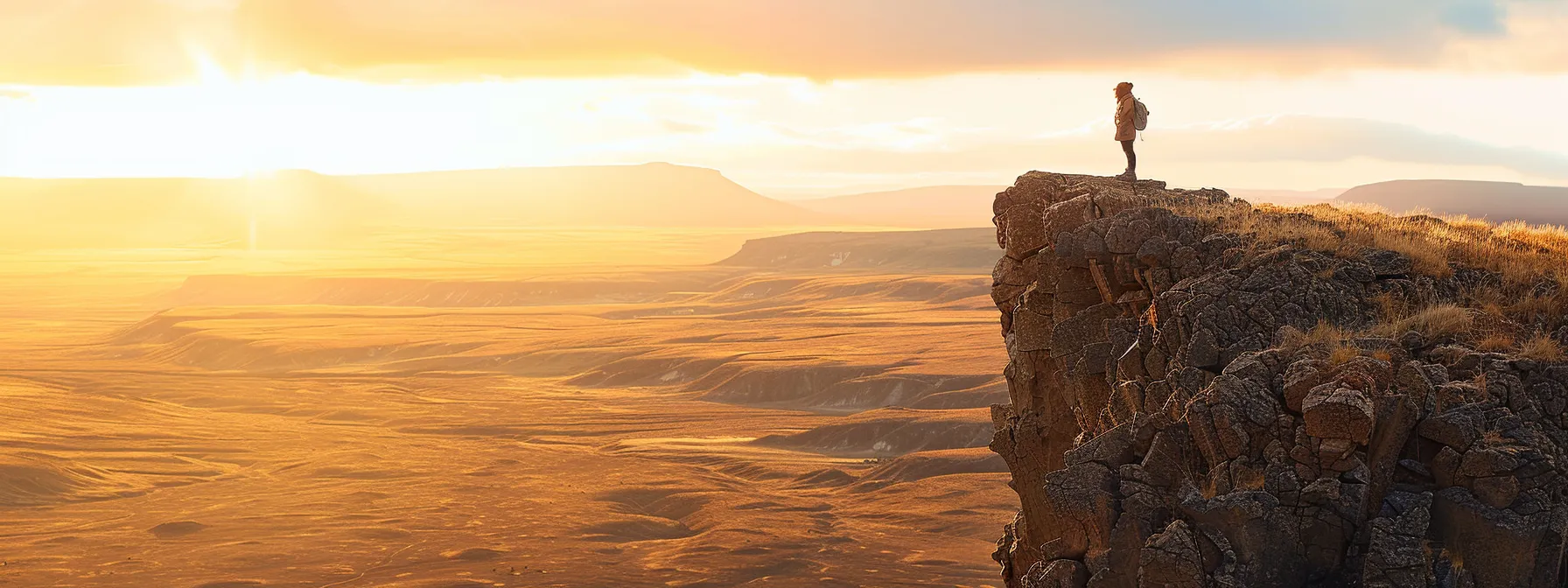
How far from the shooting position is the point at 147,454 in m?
72.3

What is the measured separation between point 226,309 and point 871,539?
415ft

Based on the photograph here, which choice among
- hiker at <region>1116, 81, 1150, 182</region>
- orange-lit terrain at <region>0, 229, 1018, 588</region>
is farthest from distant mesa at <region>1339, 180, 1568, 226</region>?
hiker at <region>1116, 81, 1150, 182</region>

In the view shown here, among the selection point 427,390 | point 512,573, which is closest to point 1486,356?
point 512,573

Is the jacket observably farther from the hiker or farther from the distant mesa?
the distant mesa

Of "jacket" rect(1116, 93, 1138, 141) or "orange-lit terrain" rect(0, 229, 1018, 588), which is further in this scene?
"orange-lit terrain" rect(0, 229, 1018, 588)

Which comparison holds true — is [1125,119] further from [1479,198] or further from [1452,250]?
[1479,198]

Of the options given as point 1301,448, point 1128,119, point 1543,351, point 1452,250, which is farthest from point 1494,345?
point 1128,119

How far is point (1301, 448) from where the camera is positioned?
1658cm

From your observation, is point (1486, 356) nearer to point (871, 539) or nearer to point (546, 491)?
point (871, 539)

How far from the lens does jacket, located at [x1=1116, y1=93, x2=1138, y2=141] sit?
25719 millimetres

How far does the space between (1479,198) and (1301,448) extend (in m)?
130

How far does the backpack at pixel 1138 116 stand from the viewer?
84.3 feet

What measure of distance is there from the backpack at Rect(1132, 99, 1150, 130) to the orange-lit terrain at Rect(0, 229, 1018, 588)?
76.2 ft

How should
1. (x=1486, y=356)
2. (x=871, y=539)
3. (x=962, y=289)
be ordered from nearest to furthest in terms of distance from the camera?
(x=1486, y=356), (x=871, y=539), (x=962, y=289)
